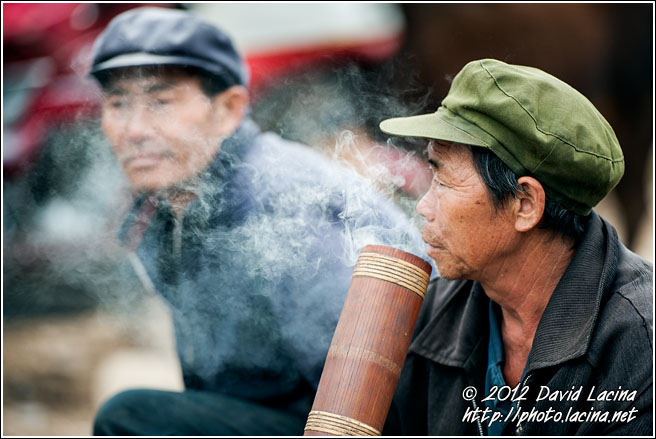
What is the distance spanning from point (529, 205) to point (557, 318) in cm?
39

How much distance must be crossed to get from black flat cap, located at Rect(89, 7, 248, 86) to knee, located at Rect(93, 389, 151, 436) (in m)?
1.62

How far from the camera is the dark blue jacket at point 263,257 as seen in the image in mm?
3029

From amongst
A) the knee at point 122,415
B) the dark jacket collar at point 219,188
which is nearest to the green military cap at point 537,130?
the dark jacket collar at point 219,188

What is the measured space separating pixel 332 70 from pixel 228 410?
7.10ft

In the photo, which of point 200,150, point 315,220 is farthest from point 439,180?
point 200,150

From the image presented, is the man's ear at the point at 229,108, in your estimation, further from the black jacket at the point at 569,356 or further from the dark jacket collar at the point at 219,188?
the black jacket at the point at 569,356

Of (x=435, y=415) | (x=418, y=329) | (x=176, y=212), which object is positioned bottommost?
(x=435, y=415)

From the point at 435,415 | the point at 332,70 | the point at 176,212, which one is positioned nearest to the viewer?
the point at 435,415

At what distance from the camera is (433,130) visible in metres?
2.29

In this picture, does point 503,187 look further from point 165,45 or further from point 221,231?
point 165,45

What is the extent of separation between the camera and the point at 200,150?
3400 mm

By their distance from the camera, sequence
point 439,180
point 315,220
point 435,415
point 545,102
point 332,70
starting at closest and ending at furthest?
1. point 545,102
2. point 439,180
3. point 435,415
4. point 315,220
5. point 332,70

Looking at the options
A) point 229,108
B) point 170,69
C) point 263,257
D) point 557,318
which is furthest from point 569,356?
point 170,69

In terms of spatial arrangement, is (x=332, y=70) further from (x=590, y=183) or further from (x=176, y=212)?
(x=590, y=183)
